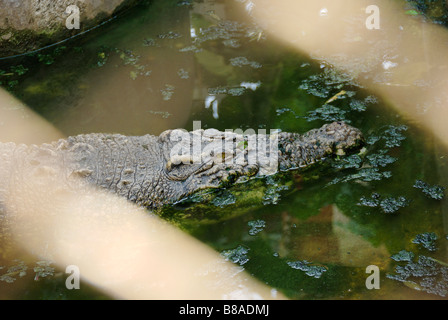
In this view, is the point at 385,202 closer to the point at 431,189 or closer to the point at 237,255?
the point at 431,189

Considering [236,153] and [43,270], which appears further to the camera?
[236,153]

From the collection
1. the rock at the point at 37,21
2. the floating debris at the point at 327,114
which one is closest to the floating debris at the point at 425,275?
the floating debris at the point at 327,114

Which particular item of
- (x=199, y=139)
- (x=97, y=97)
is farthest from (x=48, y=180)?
(x=97, y=97)

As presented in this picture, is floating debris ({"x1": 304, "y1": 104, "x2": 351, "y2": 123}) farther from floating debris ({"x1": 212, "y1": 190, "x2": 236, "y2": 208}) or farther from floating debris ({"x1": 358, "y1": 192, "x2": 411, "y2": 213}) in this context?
floating debris ({"x1": 212, "y1": 190, "x2": 236, "y2": 208})

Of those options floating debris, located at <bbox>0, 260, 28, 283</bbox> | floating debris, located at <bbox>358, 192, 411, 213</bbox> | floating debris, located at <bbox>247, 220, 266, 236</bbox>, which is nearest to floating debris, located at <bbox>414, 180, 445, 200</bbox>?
floating debris, located at <bbox>358, 192, 411, 213</bbox>

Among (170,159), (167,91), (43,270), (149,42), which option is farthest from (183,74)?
(43,270)

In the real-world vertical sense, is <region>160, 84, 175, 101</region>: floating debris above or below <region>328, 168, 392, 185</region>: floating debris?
above

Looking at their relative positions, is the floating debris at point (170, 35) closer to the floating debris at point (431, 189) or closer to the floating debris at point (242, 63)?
the floating debris at point (242, 63)
